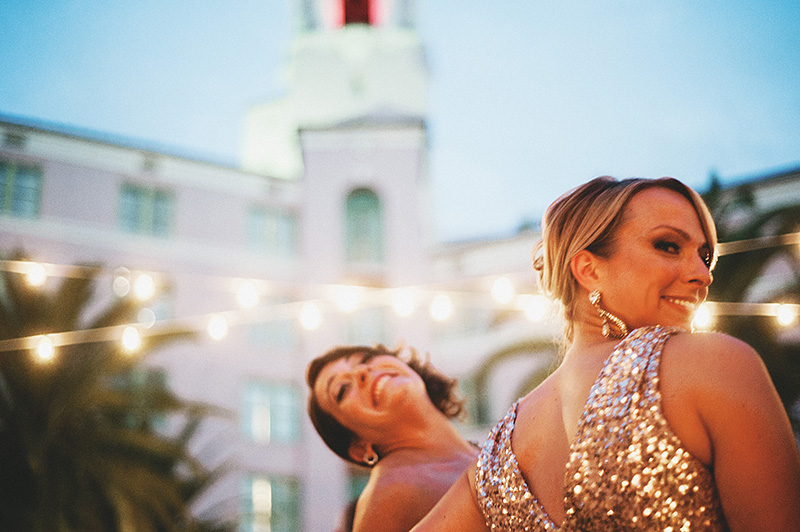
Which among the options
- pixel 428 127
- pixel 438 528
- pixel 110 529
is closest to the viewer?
pixel 438 528

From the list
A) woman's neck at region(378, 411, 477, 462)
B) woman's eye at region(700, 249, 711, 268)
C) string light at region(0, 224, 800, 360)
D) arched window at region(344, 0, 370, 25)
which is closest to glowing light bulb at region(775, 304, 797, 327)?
string light at region(0, 224, 800, 360)

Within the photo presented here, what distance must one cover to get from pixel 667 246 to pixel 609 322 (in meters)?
0.19

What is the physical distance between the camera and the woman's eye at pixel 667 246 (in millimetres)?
1548

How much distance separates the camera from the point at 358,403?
7.54 ft

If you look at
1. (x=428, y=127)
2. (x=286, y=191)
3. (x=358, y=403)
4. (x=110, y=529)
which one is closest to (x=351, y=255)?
(x=286, y=191)

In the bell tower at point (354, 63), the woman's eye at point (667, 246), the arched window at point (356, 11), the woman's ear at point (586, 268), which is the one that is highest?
the arched window at point (356, 11)

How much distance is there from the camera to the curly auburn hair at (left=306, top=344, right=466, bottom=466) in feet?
7.79

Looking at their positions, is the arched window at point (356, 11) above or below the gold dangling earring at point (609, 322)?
above

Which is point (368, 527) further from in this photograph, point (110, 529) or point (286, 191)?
Answer: point (286, 191)

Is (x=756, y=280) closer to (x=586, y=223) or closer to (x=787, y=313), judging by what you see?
(x=787, y=313)

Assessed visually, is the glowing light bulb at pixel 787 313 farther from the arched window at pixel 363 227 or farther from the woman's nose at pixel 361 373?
the arched window at pixel 363 227

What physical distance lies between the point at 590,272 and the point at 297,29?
24210 millimetres

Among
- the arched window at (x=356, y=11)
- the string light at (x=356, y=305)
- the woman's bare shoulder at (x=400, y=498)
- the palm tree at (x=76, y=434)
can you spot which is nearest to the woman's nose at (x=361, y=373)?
the woman's bare shoulder at (x=400, y=498)

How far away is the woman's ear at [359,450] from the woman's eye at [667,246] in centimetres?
115
